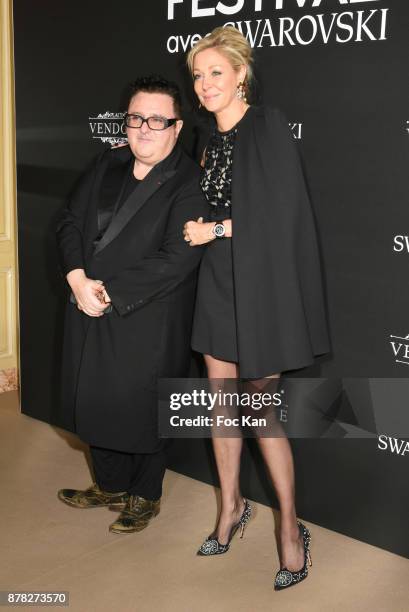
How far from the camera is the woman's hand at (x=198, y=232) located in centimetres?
262

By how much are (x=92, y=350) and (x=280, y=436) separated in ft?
2.42

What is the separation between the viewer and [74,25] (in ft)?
12.1

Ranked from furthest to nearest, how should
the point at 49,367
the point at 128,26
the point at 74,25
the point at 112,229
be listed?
1. the point at 49,367
2. the point at 74,25
3. the point at 128,26
4. the point at 112,229

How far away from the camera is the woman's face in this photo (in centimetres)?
254

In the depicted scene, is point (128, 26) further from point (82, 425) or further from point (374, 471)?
point (374, 471)

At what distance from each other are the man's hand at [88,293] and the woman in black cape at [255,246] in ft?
1.18

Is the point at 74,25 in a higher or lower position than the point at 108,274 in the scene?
higher

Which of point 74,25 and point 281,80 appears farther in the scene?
point 74,25

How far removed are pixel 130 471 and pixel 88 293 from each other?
2.71 feet

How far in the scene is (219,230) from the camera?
2.60 metres

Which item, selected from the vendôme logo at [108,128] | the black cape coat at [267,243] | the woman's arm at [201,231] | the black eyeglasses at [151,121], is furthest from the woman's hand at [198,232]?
the vendôme logo at [108,128]

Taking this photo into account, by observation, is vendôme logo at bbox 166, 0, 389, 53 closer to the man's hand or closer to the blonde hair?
the blonde hair

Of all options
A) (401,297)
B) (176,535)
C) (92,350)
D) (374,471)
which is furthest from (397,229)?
(176,535)

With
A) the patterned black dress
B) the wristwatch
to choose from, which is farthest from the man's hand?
the wristwatch
